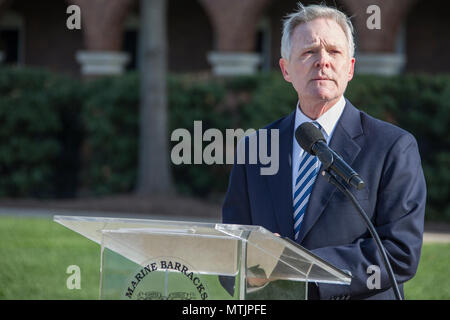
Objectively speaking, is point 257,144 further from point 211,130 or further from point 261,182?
point 211,130

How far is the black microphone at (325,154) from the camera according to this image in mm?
2434

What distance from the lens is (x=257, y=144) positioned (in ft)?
10.9

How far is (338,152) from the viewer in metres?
2.99

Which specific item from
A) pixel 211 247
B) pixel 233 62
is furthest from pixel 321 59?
pixel 233 62

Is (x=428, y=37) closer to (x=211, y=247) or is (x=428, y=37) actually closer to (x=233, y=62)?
(x=233, y=62)

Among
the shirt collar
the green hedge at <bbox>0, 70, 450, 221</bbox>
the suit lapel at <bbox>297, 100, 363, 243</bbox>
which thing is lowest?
the green hedge at <bbox>0, 70, 450, 221</bbox>

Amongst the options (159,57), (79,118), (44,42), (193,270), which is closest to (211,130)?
(159,57)

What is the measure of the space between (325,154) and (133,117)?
502 inches

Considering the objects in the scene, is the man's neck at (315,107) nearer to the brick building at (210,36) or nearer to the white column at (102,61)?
the brick building at (210,36)

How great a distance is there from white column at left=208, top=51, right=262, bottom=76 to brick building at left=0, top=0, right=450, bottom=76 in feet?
0.07

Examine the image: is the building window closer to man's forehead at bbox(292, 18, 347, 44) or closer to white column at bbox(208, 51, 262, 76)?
white column at bbox(208, 51, 262, 76)

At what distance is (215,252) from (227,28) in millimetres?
14912

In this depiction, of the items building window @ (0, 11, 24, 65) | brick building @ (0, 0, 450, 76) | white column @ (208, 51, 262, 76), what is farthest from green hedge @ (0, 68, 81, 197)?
building window @ (0, 11, 24, 65)

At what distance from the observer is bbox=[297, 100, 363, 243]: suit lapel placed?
293 cm
